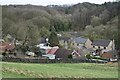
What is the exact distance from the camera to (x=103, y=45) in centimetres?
4084

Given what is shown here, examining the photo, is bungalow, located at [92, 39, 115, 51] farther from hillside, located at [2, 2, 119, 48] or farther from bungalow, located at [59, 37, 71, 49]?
bungalow, located at [59, 37, 71, 49]

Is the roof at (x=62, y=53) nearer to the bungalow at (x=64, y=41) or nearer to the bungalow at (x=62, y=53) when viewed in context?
the bungalow at (x=62, y=53)

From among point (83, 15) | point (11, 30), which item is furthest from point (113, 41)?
point (83, 15)

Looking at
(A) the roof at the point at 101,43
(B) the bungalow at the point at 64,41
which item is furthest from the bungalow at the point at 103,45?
(B) the bungalow at the point at 64,41

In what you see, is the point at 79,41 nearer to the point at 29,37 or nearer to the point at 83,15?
the point at 29,37

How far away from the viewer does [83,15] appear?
61906 millimetres

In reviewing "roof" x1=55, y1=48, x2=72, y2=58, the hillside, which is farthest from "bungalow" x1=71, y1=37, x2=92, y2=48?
"roof" x1=55, y1=48, x2=72, y2=58

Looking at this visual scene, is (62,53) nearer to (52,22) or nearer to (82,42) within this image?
(82,42)

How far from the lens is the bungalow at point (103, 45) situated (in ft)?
Answer: 129

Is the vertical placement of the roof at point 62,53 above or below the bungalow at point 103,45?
below

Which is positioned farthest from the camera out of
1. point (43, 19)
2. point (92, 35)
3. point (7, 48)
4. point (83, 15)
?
point (83, 15)

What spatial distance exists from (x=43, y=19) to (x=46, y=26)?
1973mm

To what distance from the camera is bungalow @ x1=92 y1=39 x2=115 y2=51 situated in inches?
1551

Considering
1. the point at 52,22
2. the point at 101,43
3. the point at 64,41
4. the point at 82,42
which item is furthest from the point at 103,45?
the point at 52,22
